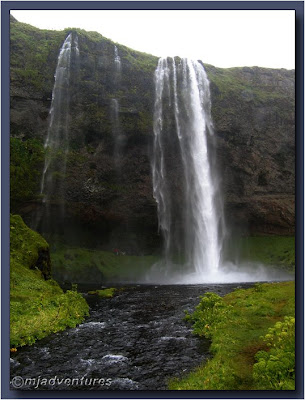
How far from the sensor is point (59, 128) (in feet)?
114

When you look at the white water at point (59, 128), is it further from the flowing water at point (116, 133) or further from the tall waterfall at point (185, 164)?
the tall waterfall at point (185, 164)

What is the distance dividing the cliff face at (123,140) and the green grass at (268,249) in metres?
1.17

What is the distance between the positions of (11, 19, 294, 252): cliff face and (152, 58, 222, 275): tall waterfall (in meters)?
1.11

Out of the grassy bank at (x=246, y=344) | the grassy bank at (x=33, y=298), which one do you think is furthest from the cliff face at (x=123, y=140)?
the grassy bank at (x=246, y=344)

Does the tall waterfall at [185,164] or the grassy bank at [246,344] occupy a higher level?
the tall waterfall at [185,164]

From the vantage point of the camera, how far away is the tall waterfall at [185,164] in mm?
36688

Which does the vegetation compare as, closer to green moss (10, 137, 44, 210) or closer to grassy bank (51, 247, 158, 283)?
grassy bank (51, 247, 158, 283)

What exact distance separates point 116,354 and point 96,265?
25860mm

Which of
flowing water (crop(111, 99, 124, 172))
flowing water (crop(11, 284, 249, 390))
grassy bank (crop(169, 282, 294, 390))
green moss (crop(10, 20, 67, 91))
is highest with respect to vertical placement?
green moss (crop(10, 20, 67, 91))

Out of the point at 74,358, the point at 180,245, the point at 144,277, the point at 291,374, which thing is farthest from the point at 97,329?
the point at 180,245

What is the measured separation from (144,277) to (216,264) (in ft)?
24.1

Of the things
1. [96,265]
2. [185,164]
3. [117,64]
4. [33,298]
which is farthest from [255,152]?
[33,298]

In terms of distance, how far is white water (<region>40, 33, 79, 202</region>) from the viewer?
34188 mm

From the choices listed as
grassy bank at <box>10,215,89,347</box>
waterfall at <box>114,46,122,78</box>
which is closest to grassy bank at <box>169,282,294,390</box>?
grassy bank at <box>10,215,89,347</box>
